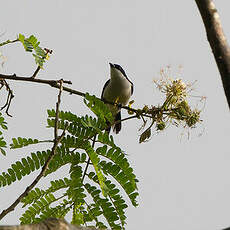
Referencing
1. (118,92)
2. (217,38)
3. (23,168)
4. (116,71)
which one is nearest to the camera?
(217,38)

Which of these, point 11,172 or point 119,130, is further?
point 119,130

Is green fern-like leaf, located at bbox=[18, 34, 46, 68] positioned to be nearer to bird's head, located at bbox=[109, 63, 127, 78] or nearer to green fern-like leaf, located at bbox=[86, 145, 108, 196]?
green fern-like leaf, located at bbox=[86, 145, 108, 196]

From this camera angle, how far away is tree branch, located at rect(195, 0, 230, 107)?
4.78ft

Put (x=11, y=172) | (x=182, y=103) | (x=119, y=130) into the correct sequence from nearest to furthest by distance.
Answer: (x=11, y=172), (x=182, y=103), (x=119, y=130)

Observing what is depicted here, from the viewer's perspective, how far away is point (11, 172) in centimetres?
328

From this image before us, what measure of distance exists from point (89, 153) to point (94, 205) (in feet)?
1.37

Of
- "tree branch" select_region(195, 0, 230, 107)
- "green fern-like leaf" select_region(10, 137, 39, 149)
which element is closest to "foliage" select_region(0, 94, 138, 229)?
"green fern-like leaf" select_region(10, 137, 39, 149)

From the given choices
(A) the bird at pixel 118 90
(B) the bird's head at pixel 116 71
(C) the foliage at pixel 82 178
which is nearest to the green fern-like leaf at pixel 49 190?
(C) the foliage at pixel 82 178

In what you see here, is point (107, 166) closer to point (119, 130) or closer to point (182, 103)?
point (182, 103)

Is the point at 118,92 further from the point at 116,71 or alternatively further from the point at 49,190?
the point at 49,190

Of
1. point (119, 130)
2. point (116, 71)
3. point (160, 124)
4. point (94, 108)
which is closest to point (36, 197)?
point (94, 108)

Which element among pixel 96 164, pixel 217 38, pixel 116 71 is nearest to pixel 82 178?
pixel 96 164

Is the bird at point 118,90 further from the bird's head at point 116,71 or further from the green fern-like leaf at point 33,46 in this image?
the green fern-like leaf at point 33,46

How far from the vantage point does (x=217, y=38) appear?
1562 mm
